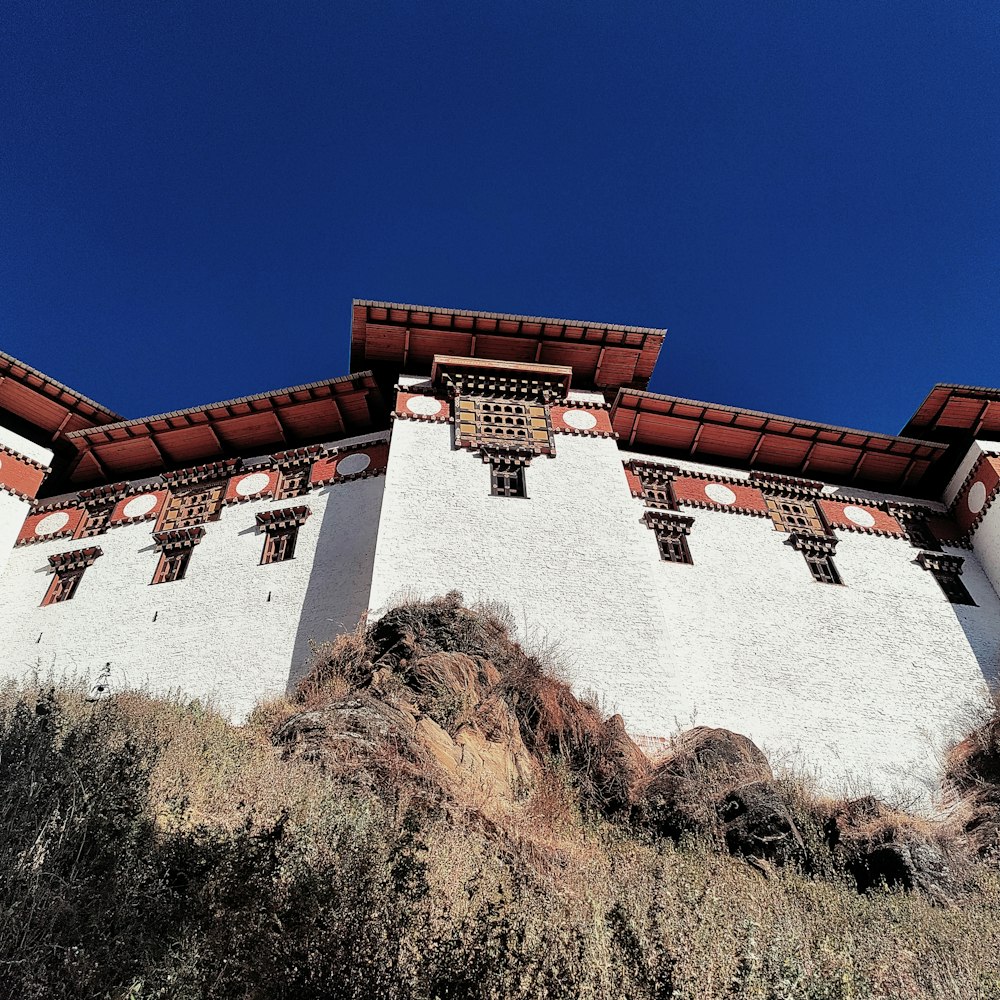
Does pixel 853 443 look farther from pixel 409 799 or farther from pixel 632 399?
pixel 409 799

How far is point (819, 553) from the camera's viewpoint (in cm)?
1498

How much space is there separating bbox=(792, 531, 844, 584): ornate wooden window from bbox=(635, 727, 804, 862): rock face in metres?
5.80

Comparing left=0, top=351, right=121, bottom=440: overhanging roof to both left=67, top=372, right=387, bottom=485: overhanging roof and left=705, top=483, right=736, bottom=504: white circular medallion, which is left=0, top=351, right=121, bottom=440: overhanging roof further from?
left=705, top=483, right=736, bottom=504: white circular medallion

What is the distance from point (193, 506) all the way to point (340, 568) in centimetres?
386

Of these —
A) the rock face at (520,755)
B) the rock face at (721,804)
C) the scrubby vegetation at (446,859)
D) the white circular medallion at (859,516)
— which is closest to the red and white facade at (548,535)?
the white circular medallion at (859,516)

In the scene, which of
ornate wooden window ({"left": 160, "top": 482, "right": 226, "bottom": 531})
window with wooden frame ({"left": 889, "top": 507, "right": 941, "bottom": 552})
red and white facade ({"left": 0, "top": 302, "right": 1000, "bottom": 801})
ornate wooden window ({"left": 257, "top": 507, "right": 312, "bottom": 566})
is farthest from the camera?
window with wooden frame ({"left": 889, "top": 507, "right": 941, "bottom": 552})

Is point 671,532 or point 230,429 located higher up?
point 230,429

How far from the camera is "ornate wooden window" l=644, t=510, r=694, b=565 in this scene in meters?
14.3

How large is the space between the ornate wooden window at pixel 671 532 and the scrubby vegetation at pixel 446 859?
175 inches

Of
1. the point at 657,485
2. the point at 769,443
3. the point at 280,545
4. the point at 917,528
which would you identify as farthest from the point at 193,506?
the point at 917,528

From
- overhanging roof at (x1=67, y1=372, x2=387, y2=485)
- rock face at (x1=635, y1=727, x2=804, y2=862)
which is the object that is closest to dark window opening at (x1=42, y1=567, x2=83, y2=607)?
overhanging roof at (x1=67, y1=372, x2=387, y2=485)

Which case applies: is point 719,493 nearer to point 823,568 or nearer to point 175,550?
point 823,568

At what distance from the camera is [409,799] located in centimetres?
651

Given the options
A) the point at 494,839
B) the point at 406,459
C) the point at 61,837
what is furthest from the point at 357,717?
the point at 406,459
